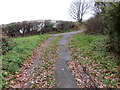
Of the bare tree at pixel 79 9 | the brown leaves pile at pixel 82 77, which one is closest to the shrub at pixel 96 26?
the brown leaves pile at pixel 82 77

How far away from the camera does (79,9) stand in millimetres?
28406

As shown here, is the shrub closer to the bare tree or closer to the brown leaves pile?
the brown leaves pile

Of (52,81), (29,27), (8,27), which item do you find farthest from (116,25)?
(8,27)

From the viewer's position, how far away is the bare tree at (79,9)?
2812 centimetres

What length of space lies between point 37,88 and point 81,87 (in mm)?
Answer: 1400

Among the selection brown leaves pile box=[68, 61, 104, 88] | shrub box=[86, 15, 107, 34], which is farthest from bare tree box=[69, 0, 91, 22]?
brown leaves pile box=[68, 61, 104, 88]

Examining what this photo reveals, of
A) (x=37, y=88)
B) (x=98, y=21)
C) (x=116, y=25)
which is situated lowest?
(x=37, y=88)

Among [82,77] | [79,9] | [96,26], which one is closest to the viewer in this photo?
[82,77]

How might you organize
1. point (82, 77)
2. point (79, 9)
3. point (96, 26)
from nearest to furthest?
1. point (82, 77)
2. point (96, 26)
3. point (79, 9)

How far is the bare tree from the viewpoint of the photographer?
28.1 meters

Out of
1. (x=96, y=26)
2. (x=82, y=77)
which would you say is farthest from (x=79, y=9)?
(x=82, y=77)

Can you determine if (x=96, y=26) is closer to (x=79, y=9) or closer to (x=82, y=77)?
(x=82, y=77)

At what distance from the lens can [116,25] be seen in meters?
5.81

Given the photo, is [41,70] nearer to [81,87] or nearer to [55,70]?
[55,70]
